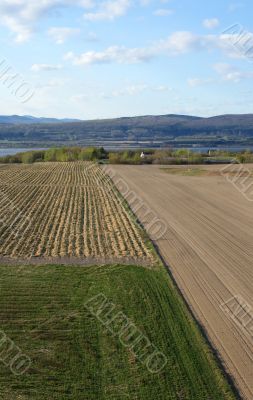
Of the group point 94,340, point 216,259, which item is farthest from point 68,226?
point 94,340

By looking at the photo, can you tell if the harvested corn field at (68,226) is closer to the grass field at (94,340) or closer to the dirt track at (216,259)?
the dirt track at (216,259)

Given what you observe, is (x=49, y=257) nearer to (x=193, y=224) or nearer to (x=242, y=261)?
(x=242, y=261)

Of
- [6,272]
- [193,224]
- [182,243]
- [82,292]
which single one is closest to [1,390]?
[82,292]

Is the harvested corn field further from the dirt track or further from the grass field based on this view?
the grass field

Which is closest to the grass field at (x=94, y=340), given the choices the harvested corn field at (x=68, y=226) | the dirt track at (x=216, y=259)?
the dirt track at (x=216, y=259)

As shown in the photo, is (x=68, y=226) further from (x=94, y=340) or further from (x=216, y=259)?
(x=94, y=340)
